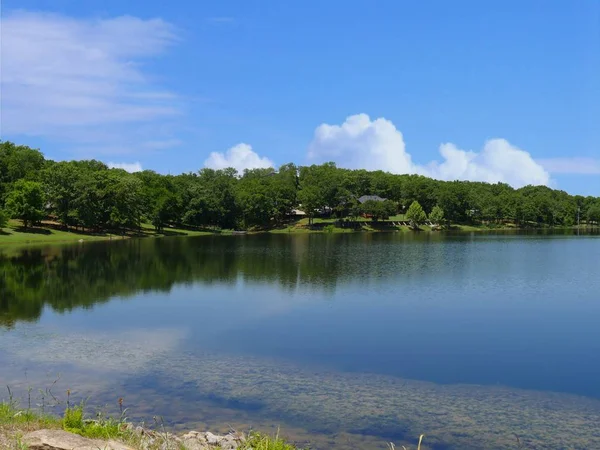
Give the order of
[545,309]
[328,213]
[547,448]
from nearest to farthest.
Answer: [547,448], [545,309], [328,213]

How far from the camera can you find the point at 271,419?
13195mm

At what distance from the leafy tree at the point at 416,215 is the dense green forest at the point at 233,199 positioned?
0.24 meters

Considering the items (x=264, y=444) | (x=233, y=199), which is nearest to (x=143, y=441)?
(x=264, y=444)

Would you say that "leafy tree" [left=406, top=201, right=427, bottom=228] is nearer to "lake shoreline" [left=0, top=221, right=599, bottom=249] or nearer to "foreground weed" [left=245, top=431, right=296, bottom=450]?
"lake shoreline" [left=0, top=221, right=599, bottom=249]

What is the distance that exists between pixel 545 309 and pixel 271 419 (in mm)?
19167

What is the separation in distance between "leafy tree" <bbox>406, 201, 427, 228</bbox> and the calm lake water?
88.8m

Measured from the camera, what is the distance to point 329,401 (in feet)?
47.5

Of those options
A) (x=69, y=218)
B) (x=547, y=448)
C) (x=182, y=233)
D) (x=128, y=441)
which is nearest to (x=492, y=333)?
(x=547, y=448)

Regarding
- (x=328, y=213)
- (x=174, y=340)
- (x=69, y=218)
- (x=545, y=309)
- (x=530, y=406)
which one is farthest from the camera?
(x=328, y=213)

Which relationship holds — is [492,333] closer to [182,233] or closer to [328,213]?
[182,233]

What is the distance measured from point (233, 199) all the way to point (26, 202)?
1923 inches

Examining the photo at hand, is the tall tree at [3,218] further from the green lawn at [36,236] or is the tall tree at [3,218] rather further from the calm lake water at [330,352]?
the calm lake water at [330,352]

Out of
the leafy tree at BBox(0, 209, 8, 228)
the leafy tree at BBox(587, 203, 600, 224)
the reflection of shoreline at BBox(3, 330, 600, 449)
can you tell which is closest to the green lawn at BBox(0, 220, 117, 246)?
the leafy tree at BBox(0, 209, 8, 228)

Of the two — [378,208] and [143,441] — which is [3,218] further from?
[378,208]
